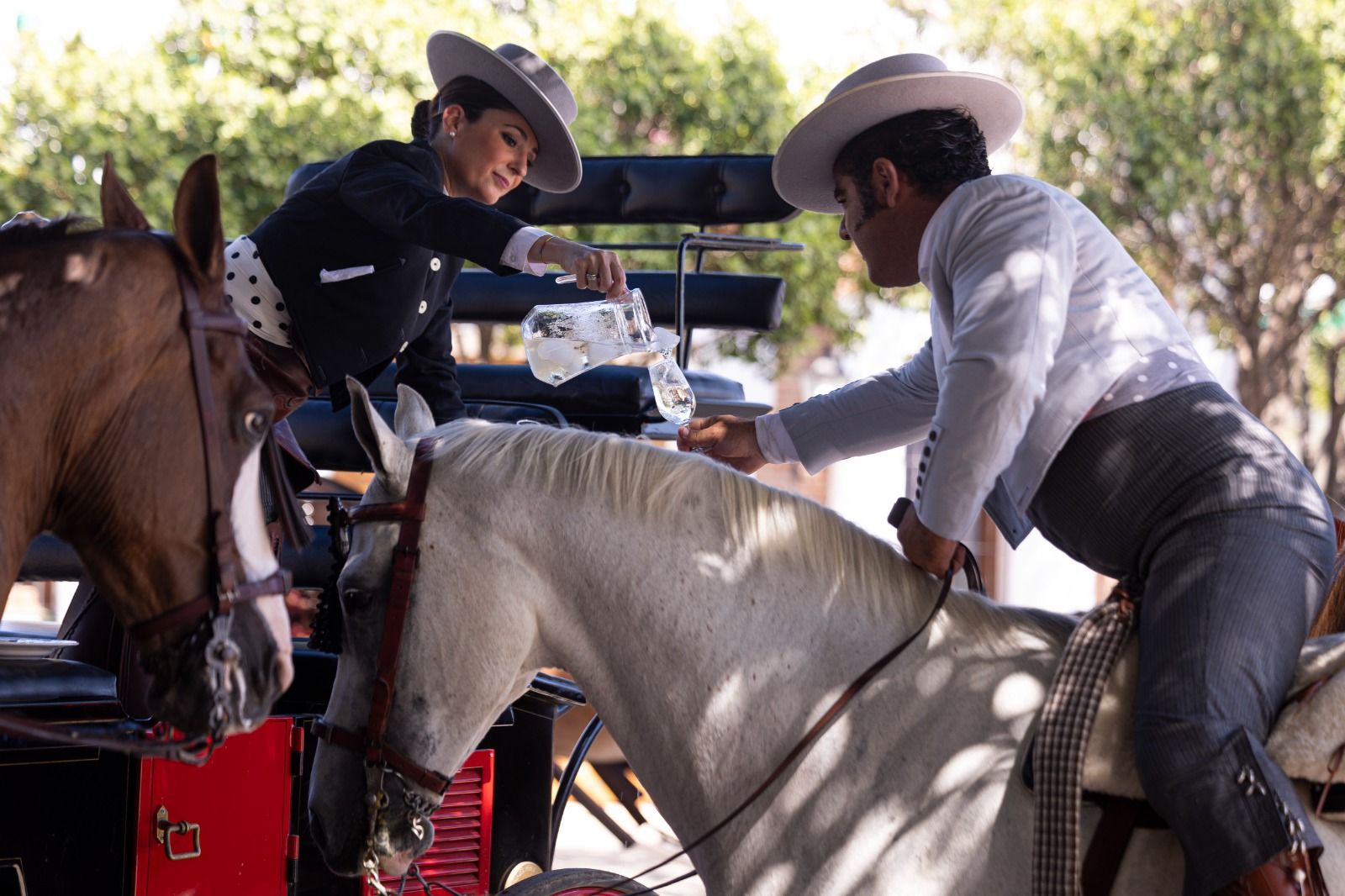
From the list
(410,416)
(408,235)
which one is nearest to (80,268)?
(410,416)

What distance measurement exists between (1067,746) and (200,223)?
1.44 metres

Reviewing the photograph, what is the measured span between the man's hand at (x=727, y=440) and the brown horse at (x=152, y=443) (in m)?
1.27

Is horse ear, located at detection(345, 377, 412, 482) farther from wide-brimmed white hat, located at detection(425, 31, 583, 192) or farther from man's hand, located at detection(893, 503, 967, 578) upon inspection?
wide-brimmed white hat, located at detection(425, 31, 583, 192)

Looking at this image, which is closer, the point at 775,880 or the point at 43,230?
the point at 43,230

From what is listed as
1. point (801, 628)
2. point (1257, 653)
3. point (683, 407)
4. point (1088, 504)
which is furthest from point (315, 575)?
point (1257, 653)

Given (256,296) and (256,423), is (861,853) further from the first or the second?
(256,296)

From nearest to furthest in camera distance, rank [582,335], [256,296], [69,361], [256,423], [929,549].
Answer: [69,361] → [256,423] → [929,549] → [256,296] → [582,335]

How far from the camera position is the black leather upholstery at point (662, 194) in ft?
17.0

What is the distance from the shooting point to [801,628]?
2.09m

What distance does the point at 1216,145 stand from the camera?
11609mm

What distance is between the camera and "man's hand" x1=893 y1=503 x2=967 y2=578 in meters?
2.11

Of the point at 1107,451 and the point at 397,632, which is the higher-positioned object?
the point at 1107,451

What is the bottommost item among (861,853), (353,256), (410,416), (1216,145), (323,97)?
(861,853)

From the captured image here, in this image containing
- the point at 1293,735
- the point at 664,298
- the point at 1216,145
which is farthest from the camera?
the point at 1216,145
